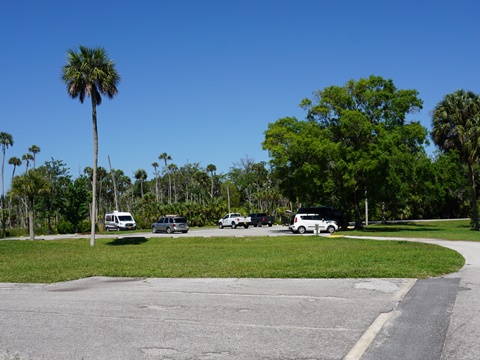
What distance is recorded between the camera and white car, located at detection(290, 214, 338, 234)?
42.1 meters

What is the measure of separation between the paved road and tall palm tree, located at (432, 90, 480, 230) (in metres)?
32.0

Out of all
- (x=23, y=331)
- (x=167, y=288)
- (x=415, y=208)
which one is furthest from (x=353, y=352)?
(x=415, y=208)

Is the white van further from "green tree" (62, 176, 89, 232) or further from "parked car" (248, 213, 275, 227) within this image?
"parked car" (248, 213, 275, 227)

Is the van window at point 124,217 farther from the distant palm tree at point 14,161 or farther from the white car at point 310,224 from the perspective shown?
the distant palm tree at point 14,161

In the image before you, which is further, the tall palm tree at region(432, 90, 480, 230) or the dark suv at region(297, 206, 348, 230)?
the dark suv at region(297, 206, 348, 230)

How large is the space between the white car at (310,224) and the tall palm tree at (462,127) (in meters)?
11.5

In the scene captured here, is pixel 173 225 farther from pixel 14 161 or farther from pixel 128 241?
pixel 14 161

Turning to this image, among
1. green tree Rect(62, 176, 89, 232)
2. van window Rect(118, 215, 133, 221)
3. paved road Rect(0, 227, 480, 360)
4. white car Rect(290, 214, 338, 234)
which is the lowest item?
paved road Rect(0, 227, 480, 360)

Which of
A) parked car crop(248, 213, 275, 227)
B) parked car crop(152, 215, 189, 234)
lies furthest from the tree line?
parked car crop(248, 213, 275, 227)

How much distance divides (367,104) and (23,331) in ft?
126

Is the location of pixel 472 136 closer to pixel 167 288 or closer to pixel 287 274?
pixel 287 274

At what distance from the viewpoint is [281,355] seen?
6.57 meters

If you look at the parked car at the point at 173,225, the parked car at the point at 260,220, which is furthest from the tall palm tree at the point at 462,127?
the parked car at the point at 173,225

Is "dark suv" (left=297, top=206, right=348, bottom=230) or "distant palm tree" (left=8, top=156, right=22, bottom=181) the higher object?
"distant palm tree" (left=8, top=156, right=22, bottom=181)
